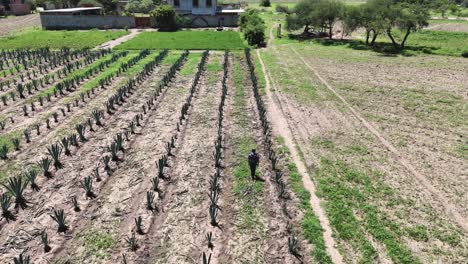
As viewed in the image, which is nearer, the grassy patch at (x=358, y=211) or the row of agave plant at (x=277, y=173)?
the row of agave plant at (x=277, y=173)

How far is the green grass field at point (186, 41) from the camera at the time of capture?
114ft

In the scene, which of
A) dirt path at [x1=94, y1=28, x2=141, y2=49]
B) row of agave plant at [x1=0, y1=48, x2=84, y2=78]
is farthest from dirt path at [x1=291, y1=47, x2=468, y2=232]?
dirt path at [x1=94, y1=28, x2=141, y2=49]

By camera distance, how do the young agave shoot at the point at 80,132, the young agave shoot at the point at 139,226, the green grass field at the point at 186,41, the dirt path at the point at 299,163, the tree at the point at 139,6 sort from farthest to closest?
the tree at the point at 139,6 → the green grass field at the point at 186,41 → the young agave shoot at the point at 80,132 → the young agave shoot at the point at 139,226 → the dirt path at the point at 299,163

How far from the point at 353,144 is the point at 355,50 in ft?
79.9

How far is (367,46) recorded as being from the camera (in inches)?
1476

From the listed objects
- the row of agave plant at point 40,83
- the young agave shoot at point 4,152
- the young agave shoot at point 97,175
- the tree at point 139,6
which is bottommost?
the young agave shoot at point 97,175

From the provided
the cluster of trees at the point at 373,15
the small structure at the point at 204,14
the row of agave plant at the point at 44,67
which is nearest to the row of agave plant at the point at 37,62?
the row of agave plant at the point at 44,67

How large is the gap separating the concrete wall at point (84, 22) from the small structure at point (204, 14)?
8217 millimetres

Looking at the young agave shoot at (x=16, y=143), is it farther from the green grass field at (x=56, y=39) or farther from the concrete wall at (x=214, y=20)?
the concrete wall at (x=214, y=20)

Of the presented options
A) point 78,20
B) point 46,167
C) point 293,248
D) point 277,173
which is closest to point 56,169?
point 46,167

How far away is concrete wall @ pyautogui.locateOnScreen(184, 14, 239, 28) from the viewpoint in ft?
169

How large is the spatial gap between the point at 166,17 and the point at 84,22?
12343mm

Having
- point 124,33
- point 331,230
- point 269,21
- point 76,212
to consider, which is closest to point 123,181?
point 76,212

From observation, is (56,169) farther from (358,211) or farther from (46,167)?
(358,211)
